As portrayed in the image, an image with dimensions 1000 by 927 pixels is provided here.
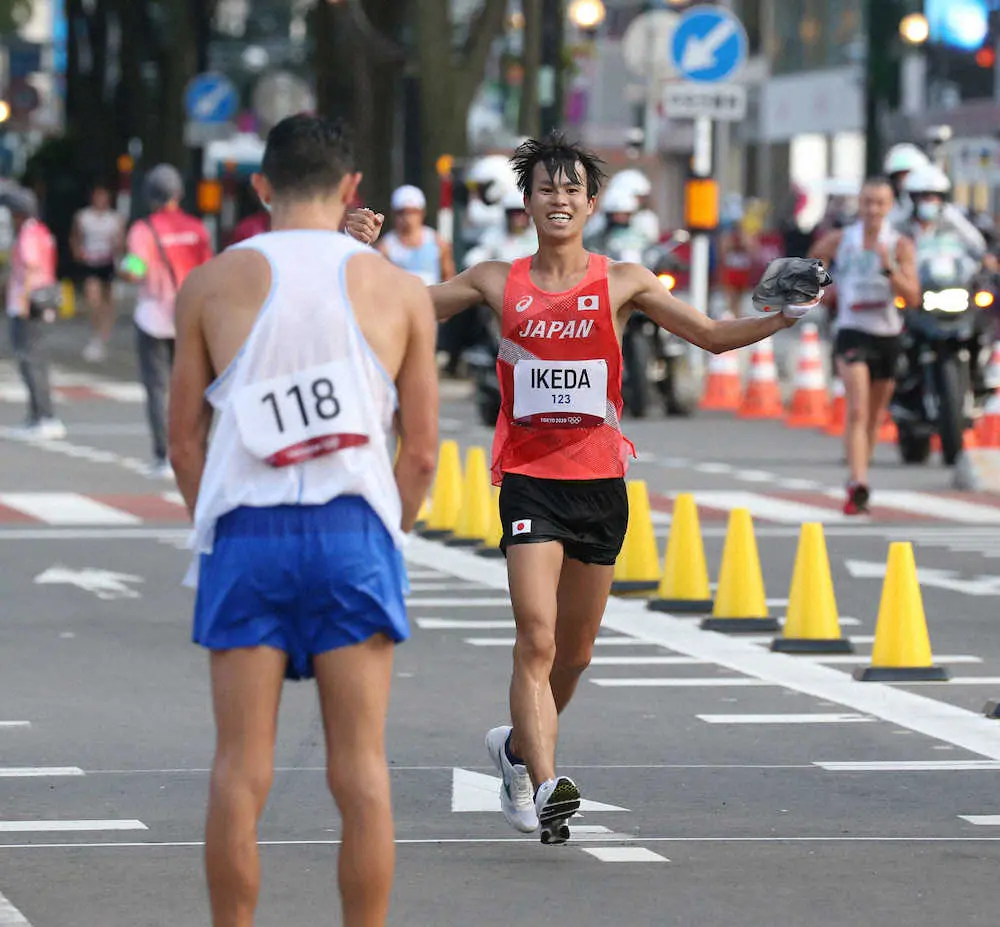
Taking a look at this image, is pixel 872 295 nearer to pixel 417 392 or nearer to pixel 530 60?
pixel 417 392

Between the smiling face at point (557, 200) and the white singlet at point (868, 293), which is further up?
the smiling face at point (557, 200)

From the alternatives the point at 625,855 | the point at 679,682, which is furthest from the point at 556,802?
the point at 679,682

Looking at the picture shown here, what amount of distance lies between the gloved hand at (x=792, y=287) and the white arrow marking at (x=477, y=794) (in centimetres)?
157

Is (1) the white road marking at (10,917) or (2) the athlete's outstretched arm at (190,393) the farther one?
(1) the white road marking at (10,917)

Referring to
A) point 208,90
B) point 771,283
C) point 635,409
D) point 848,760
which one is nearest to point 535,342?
point 771,283

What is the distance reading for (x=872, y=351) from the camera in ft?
55.6

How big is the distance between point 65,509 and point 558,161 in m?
9.80

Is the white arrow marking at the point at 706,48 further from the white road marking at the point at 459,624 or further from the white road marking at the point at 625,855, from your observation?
the white road marking at the point at 625,855

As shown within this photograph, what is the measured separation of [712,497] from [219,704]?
12.7 metres

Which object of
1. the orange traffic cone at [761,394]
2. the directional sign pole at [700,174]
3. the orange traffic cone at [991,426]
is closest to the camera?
the orange traffic cone at [991,426]

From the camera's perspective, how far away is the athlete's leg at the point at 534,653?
8.02m

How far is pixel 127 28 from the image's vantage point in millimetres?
55531

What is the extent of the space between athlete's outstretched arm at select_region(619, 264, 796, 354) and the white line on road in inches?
50.3

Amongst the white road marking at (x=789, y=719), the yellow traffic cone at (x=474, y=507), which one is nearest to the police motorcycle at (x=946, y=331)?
the yellow traffic cone at (x=474, y=507)
